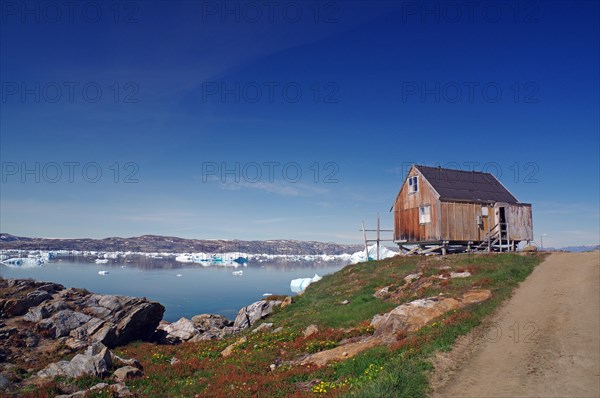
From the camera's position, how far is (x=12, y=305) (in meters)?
27.2

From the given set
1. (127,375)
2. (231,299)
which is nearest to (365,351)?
(127,375)

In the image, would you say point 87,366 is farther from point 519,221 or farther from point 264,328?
point 519,221

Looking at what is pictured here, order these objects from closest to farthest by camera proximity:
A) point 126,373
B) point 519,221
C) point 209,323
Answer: point 126,373 → point 209,323 → point 519,221

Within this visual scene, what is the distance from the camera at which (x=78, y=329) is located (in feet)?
86.9

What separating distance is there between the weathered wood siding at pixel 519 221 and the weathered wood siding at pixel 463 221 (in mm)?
1921

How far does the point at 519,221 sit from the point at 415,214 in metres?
10.7

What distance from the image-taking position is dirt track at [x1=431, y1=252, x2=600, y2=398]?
11.2m

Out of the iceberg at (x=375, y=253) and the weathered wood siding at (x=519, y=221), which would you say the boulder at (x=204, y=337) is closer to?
the weathered wood siding at (x=519, y=221)

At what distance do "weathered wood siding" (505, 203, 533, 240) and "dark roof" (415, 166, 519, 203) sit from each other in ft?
3.92

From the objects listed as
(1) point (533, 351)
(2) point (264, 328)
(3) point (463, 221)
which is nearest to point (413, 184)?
(3) point (463, 221)

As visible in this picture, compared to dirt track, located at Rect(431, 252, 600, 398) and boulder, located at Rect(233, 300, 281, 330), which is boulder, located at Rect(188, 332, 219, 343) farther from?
dirt track, located at Rect(431, 252, 600, 398)

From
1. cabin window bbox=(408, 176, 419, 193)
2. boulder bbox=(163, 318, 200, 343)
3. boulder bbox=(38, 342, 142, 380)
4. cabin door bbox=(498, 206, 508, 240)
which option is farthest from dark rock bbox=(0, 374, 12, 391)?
cabin door bbox=(498, 206, 508, 240)

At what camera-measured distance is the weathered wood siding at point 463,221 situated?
3897 cm

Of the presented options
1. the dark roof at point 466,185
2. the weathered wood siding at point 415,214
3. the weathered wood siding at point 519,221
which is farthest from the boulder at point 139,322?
the weathered wood siding at point 519,221
